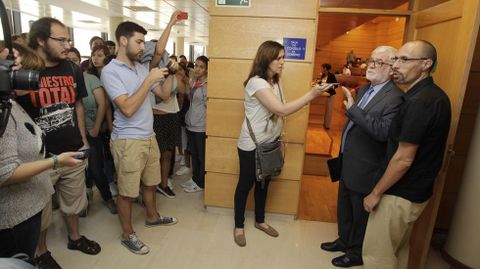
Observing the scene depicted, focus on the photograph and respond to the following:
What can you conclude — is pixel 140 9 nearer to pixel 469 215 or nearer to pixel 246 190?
pixel 246 190

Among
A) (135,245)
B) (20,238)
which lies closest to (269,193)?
(135,245)

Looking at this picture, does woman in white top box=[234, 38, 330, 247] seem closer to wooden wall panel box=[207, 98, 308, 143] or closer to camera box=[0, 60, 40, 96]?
wooden wall panel box=[207, 98, 308, 143]

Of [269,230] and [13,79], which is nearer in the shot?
[13,79]

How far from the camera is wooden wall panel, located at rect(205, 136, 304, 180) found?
8.98ft

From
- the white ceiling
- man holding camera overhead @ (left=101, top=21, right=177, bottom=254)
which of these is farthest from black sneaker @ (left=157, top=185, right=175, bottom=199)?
the white ceiling

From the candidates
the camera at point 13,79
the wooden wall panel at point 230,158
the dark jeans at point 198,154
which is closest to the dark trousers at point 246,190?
the wooden wall panel at point 230,158

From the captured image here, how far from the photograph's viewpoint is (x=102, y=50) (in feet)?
9.59

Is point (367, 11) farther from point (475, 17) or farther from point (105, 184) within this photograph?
point (105, 184)

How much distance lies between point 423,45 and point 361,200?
1.07 meters

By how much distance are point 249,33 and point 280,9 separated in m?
0.31

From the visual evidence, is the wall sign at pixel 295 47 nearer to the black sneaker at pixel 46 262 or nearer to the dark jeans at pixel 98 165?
the dark jeans at pixel 98 165

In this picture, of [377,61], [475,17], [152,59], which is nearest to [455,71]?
[475,17]

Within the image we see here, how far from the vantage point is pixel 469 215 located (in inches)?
83.0

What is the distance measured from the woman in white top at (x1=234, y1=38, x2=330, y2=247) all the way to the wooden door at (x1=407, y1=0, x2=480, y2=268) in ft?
2.52
